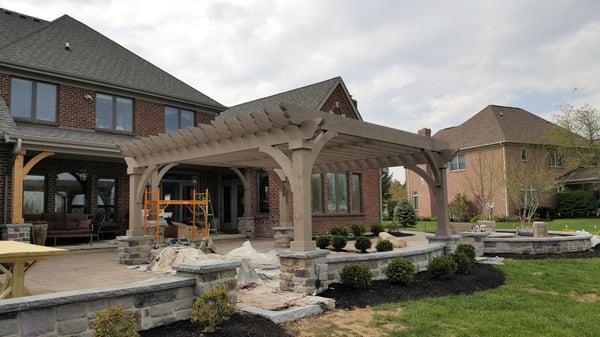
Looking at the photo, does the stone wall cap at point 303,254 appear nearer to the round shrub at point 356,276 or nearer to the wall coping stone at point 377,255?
the wall coping stone at point 377,255

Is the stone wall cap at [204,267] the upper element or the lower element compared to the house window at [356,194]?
lower

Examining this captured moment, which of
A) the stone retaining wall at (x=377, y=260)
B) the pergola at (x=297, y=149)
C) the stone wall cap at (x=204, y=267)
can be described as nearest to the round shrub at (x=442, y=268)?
the stone retaining wall at (x=377, y=260)

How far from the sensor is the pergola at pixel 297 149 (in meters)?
6.65

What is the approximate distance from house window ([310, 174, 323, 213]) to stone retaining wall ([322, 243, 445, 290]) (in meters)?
8.14

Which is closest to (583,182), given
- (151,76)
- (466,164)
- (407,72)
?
(466,164)

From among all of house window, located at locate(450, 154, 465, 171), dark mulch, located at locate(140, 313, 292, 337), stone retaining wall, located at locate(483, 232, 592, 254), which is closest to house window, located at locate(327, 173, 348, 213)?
stone retaining wall, located at locate(483, 232, 592, 254)

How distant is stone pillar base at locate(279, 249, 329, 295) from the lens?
6.45 m

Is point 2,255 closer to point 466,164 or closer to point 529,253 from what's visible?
point 529,253

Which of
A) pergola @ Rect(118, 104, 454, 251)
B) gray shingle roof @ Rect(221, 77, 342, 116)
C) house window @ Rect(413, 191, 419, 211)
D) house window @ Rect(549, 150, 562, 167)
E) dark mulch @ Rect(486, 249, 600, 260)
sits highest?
gray shingle roof @ Rect(221, 77, 342, 116)

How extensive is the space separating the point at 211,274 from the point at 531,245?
31.4 ft

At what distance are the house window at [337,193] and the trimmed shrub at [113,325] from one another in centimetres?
1379

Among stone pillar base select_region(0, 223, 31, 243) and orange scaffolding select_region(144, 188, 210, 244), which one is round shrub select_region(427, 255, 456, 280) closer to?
orange scaffolding select_region(144, 188, 210, 244)

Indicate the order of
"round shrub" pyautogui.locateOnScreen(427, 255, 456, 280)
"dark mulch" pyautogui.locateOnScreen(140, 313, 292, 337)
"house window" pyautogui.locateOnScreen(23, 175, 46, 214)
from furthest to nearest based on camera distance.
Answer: "house window" pyautogui.locateOnScreen(23, 175, 46, 214) → "round shrub" pyautogui.locateOnScreen(427, 255, 456, 280) → "dark mulch" pyautogui.locateOnScreen(140, 313, 292, 337)

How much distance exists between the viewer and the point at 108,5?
9445 millimetres
